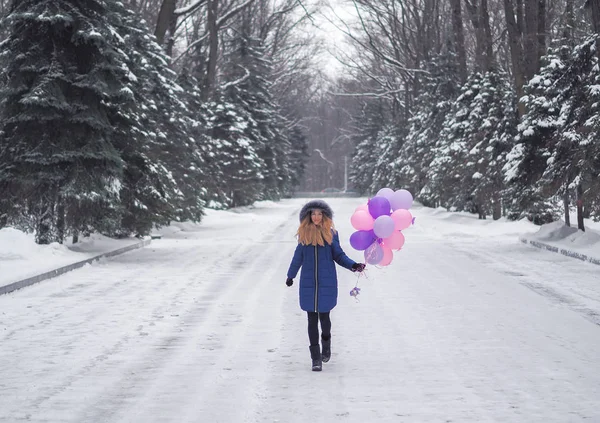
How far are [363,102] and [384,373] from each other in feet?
320

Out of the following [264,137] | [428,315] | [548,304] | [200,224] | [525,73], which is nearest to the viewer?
[428,315]

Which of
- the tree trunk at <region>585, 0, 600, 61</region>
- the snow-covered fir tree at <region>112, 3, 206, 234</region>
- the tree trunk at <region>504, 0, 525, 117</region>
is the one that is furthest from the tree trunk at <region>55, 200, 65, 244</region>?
the tree trunk at <region>504, 0, 525, 117</region>

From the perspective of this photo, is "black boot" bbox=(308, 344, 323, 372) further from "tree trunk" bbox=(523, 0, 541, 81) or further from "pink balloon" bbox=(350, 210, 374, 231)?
"tree trunk" bbox=(523, 0, 541, 81)

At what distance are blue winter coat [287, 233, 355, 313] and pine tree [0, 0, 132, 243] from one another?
39.8 feet

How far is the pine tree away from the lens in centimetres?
1973

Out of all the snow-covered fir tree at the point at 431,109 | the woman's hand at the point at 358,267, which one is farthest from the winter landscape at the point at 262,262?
the snow-covered fir tree at the point at 431,109

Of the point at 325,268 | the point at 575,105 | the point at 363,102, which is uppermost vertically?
the point at 363,102

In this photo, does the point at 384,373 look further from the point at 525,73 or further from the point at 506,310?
the point at 525,73

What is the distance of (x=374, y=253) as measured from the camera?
34.9 feet

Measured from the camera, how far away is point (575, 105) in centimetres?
2364

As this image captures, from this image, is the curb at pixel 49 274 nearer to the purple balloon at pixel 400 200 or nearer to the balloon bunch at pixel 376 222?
the balloon bunch at pixel 376 222

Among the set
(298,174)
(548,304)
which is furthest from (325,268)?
(298,174)

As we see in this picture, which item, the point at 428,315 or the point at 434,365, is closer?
the point at 434,365

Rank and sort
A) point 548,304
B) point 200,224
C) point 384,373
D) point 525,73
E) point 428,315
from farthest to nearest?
1. point 200,224
2. point 525,73
3. point 548,304
4. point 428,315
5. point 384,373
